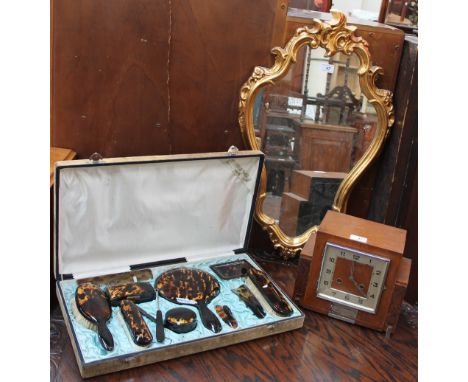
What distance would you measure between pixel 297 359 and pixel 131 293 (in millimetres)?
414

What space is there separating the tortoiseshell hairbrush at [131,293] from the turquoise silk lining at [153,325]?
0.05 feet

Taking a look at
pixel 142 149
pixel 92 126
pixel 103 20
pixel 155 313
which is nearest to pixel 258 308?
pixel 155 313

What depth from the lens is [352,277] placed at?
118 centimetres

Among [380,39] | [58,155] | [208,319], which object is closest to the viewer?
[208,319]

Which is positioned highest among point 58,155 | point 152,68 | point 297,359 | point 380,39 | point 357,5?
point 357,5

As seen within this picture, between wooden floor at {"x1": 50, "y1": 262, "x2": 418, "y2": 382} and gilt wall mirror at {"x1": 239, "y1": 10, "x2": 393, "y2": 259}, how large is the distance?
0.33 m

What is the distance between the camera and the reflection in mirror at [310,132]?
1.33 m

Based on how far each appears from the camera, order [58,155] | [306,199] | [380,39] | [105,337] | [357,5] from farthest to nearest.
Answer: [357,5] < [306,199] < [380,39] < [58,155] < [105,337]

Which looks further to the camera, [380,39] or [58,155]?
[380,39]

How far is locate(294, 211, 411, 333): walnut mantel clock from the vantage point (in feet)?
3.77

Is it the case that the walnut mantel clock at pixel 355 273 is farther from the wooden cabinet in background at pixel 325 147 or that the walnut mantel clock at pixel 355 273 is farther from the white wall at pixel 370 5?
the white wall at pixel 370 5

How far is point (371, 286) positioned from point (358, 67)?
1.95 feet

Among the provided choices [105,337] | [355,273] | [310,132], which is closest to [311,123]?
[310,132]

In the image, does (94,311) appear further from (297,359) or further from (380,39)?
(380,39)
